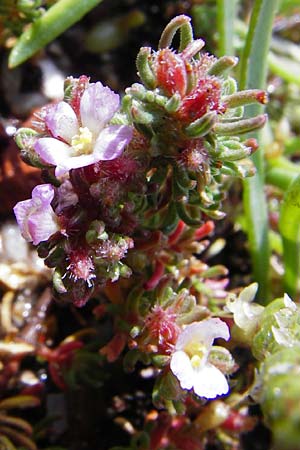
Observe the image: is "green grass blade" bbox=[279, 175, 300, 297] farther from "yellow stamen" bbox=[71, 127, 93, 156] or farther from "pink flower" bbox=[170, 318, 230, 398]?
"yellow stamen" bbox=[71, 127, 93, 156]

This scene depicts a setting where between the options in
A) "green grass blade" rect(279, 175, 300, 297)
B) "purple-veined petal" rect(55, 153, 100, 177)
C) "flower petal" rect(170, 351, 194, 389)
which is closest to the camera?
"purple-veined petal" rect(55, 153, 100, 177)

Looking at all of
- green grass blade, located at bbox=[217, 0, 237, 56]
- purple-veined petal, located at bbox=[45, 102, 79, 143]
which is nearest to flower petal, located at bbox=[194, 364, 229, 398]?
purple-veined petal, located at bbox=[45, 102, 79, 143]

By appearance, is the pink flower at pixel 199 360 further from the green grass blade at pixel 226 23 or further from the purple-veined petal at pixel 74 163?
the green grass blade at pixel 226 23

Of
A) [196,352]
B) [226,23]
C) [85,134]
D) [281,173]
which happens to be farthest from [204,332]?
[226,23]

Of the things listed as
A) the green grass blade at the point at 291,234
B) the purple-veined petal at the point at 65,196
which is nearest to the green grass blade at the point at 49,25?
the purple-veined petal at the point at 65,196

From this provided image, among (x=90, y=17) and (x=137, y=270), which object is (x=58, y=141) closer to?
(x=137, y=270)

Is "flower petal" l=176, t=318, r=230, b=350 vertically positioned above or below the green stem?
above
